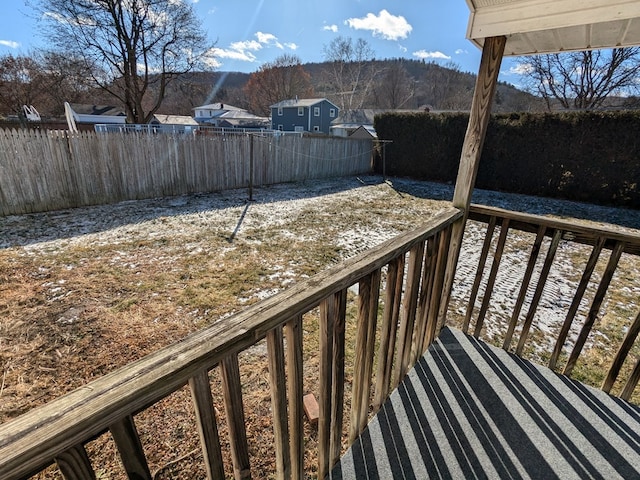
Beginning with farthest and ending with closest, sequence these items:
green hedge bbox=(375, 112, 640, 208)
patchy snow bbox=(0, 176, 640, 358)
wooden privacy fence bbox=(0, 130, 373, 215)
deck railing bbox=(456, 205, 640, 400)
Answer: green hedge bbox=(375, 112, 640, 208) < wooden privacy fence bbox=(0, 130, 373, 215) < patchy snow bbox=(0, 176, 640, 358) < deck railing bbox=(456, 205, 640, 400)

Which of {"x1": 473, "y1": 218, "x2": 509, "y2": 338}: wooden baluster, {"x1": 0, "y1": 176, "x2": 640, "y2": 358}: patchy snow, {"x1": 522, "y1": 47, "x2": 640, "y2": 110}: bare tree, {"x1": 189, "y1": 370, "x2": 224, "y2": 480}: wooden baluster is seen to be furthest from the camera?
{"x1": 522, "y1": 47, "x2": 640, "y2": 110}: bare tree

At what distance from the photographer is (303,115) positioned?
101 feet

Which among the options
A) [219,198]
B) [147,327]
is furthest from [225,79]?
[147,327]

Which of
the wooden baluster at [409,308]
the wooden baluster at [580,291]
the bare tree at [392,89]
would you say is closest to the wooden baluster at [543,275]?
the wooden baluster at [580,291]

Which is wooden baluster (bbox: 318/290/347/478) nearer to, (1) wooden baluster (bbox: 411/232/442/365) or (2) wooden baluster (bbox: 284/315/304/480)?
(2) wooden baluster (bbox: 284/315/304/480)

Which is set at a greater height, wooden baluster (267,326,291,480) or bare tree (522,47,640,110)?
bare tree (522,47,640,110)

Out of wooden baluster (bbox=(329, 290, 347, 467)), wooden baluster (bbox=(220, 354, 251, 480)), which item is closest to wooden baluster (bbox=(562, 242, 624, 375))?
wooden baluster (bbox=(329, 290, 347, 467))

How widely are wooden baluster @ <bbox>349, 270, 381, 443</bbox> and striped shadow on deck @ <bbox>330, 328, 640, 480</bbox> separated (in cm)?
16

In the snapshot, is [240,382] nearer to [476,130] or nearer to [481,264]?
[476,130]

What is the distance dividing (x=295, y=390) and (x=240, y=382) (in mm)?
218

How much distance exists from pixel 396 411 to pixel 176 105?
170 ft

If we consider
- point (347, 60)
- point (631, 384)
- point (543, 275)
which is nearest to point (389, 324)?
point (543, 275)

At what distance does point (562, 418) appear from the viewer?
1740 millimetres

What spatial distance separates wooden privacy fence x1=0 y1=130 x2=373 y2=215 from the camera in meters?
5.48
